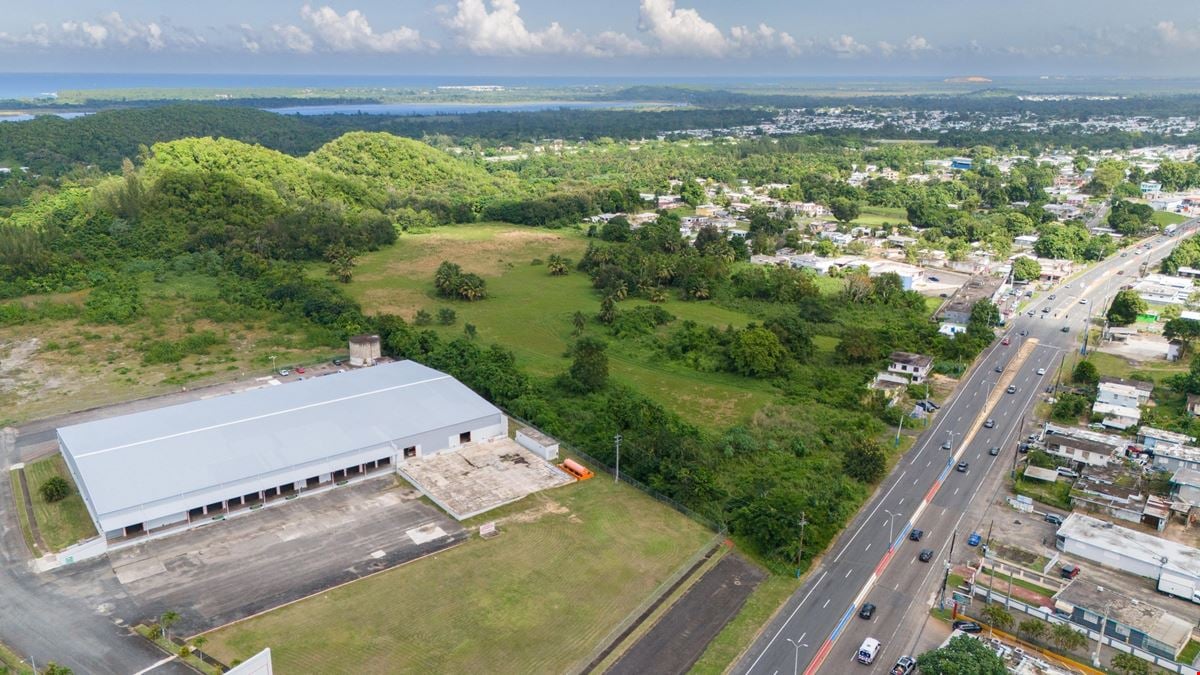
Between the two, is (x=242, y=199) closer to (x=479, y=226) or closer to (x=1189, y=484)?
(x=479, y=226)

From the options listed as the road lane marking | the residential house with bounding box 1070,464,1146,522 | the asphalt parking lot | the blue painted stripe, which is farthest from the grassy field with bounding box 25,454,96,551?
the residential house with bounding box 1070,464,1146,522

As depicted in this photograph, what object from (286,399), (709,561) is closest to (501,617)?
(709,561)

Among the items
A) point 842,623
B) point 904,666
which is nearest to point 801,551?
point 842,623

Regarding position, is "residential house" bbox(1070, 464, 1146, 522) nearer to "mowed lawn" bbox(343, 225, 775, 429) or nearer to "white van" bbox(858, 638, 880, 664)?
"white van" bbox(858, 638, 880, 664)

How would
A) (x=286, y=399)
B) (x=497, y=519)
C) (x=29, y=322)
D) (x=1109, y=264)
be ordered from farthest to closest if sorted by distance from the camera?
(x=1109, y=264), (x=29, y=322), (x=286, y=399), (x=497, y=519)

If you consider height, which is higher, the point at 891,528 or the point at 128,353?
the point at 128,353

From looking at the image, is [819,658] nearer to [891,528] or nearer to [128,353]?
[891,528]

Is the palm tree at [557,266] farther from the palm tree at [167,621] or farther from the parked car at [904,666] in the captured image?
the parked car at [904,666]
